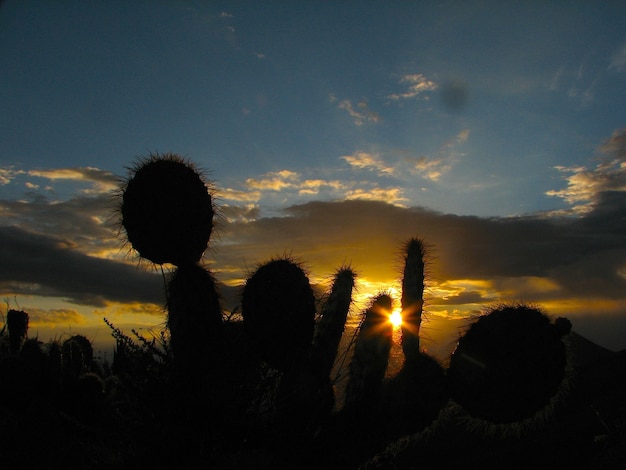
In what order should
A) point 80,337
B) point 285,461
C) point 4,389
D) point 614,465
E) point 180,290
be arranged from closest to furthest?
point 285,461 → point 180,290 → point 4,389 → point 614,465 → point 80,337

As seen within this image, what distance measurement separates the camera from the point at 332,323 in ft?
18.6

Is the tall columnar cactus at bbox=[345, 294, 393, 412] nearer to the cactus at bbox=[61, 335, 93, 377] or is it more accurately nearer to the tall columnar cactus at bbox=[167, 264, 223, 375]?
the tall columnar cactus at bbox=[167, 264, 223, 375]

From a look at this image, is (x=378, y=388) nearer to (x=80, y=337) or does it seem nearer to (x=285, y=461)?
(x=285, y=461)

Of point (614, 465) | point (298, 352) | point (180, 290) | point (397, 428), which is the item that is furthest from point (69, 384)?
point (614, 465)

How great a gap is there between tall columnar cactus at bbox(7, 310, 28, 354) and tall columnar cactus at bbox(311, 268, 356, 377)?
856 centimetres

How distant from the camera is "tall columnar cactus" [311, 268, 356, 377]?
17.9ft

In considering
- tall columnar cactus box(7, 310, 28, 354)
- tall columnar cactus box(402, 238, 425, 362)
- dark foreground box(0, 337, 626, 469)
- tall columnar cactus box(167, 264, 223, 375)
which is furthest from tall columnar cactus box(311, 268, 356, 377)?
tall columnar cactus box(7, 310, 28, 354)

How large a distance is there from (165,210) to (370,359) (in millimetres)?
2660

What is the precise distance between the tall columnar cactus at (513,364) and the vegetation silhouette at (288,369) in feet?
0.04

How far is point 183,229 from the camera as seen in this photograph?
508 centimetres

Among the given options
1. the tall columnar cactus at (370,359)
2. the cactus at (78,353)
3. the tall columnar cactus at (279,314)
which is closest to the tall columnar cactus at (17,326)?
the cactus at (78,353)

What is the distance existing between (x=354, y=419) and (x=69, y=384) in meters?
5.77

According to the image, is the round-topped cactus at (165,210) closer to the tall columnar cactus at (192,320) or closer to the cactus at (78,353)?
the tall columnar cactus at (192,320)

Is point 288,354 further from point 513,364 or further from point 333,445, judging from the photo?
point 513,364
